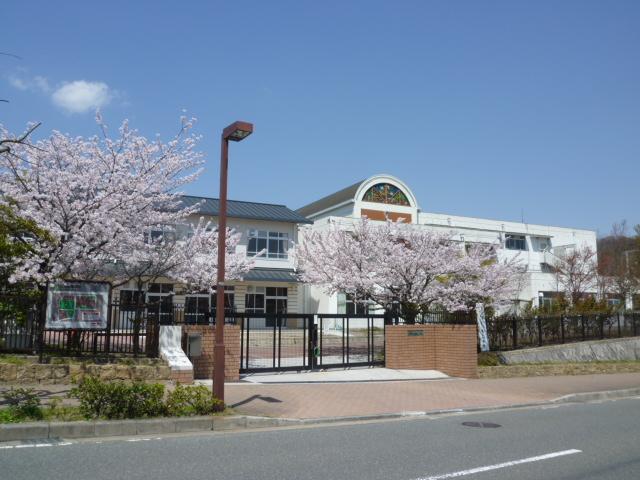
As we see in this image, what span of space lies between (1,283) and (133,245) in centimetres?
308

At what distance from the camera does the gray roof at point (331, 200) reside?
44900mm

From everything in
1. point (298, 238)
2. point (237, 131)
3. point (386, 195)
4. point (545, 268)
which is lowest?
point (237, 131)

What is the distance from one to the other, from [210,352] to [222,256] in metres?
4.65

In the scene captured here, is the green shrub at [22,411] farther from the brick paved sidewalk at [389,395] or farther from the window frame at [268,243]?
the window frame at [268,243]

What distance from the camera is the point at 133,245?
14836 mm

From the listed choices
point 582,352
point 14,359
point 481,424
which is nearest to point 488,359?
point 582,352

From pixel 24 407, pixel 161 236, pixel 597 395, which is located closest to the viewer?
pixel 24 407

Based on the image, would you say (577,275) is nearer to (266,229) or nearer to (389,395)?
→ (266,229)

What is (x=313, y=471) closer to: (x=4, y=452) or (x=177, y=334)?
(x=4, y=452)

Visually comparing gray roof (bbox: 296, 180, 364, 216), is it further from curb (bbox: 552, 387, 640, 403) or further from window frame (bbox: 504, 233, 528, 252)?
curb (bbox: 552, 387, 640, 403)

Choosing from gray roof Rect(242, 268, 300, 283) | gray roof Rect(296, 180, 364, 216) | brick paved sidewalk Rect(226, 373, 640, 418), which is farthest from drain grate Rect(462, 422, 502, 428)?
gray roof Rect(296, 180, 364, 216)

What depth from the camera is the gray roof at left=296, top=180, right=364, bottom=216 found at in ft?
147

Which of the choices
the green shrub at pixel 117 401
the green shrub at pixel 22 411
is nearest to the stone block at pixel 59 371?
the green shrub at pixel 22 411

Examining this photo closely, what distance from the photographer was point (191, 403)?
9.53m
